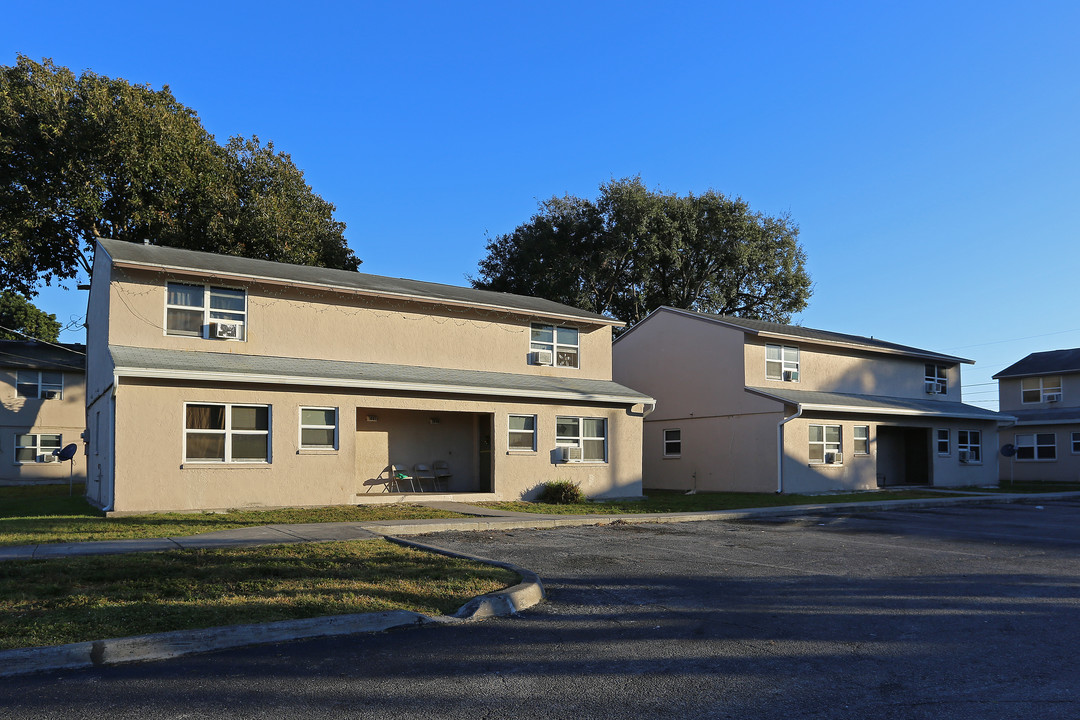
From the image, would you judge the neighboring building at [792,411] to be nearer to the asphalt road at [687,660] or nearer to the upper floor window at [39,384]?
the asphalt road at [687,660]

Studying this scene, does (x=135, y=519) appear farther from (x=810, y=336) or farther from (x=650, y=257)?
(x=650, y=257)

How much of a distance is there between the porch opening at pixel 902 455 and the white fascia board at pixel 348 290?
45.8 ft

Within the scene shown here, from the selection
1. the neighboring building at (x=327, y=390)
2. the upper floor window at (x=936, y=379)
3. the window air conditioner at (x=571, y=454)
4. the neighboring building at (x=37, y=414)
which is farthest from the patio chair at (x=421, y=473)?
the upper floor window at (x=936, y=379)

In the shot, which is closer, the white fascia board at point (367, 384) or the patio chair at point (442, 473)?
the white fascia board at point (367, 384)

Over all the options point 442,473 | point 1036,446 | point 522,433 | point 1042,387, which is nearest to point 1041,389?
point 1042,387

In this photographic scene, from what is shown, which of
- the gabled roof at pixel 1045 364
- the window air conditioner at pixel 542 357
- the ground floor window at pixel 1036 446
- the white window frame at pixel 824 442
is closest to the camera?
the window air conditioner at pixel 542 357

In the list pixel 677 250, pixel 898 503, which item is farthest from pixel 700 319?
pixel 677 250

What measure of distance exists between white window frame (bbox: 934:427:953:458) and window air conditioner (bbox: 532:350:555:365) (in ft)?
54.7

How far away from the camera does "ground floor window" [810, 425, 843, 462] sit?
2705 cm

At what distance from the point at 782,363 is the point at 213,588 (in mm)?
23461

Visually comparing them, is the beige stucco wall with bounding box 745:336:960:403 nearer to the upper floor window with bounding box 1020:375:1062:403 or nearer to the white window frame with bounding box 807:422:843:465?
the white window frame with bounding box 807:422:843:465

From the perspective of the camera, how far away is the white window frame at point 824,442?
26.9 metres

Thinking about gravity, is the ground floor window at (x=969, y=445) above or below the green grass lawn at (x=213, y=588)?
above

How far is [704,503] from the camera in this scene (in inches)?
854
